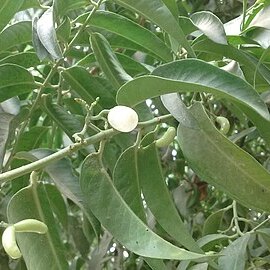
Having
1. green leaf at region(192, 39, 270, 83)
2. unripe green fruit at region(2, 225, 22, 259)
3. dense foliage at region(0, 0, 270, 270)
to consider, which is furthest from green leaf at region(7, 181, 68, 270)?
green leaf at region(192, 39, 270, 83)

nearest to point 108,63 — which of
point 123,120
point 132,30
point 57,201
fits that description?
point 132,30

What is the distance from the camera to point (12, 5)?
702 mm

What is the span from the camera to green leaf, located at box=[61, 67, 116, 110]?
776 millimetres

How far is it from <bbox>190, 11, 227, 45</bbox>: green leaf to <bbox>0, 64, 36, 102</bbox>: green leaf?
19 centimetres

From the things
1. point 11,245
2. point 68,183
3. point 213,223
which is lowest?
point 213,223

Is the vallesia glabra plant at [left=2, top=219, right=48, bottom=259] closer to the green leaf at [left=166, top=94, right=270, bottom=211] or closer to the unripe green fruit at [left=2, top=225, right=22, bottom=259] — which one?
the unripe green fruit at [left=2, top=225, right=22, bottom=259]

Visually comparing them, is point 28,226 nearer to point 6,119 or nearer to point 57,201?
point 6,119

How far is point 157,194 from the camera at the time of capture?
0.69m

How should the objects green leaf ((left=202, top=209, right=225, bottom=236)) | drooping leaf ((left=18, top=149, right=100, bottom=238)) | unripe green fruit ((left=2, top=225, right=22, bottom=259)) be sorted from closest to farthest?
unripe green fruit ((left=2, top=225, right=22, bottom=259))
drooping leaf ((left=18, top=149, right=100, bottom=238))
green leaf ((left=202, top=209, right=225, bottom=236))

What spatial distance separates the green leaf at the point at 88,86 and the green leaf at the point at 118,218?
0.13 m

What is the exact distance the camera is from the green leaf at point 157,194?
2.22 ft

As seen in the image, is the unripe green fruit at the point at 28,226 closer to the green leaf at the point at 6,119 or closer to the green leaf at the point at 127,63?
the green leaf at the point at 6,119

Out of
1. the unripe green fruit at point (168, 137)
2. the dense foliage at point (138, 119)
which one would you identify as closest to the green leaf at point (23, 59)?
the dense foliage at point (138, 119)

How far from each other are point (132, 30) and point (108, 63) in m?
0.05
